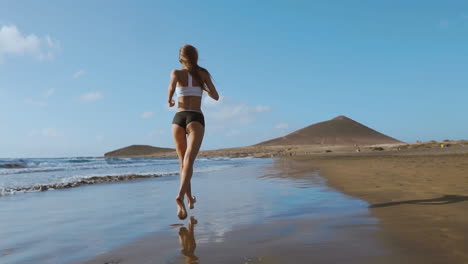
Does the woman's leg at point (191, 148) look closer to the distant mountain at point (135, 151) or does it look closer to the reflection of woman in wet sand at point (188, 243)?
the reflection of woman in wet sand at point (188, 243)

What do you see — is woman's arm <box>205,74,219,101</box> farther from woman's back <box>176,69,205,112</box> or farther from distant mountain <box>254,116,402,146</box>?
distant mountain <box>254,116,402,146</box>

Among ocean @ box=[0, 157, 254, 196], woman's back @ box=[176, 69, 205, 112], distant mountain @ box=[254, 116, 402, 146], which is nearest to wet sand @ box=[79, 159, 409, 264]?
woman's back @ box=[176, 69, 205, 112]

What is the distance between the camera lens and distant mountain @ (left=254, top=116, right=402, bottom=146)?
60.2 meters

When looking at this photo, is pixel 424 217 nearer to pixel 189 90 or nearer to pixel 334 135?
pixel 189 90

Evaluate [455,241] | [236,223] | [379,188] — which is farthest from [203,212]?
[379,188]

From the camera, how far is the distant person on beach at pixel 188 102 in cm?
372

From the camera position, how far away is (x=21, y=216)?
4.39m

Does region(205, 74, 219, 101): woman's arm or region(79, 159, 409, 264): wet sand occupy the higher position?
region(205, 74, 219, 101): woman's arm

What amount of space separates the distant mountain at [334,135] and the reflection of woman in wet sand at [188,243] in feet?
189

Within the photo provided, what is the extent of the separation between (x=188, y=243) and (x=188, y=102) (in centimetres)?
A: 164

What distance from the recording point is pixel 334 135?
2458 inches

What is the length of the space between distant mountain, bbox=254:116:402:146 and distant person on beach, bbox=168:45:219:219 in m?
57.1

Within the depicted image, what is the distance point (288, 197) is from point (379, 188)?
1.55 m

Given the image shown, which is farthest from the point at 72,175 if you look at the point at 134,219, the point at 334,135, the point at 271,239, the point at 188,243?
the point at 334,135
